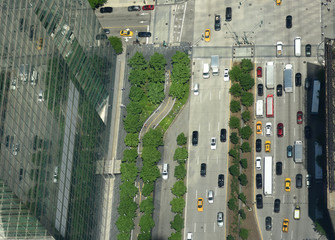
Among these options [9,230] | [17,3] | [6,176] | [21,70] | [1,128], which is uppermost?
[17,3]

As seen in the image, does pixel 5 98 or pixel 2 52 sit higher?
pixel 2 52

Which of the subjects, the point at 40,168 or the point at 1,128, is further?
the point at 40,168

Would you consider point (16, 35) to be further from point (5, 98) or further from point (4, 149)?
point (4, 149)

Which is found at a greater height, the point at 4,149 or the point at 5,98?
the point at 5,98

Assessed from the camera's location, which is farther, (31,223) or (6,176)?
(31,223)

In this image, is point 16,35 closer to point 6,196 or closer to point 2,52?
point 2,52

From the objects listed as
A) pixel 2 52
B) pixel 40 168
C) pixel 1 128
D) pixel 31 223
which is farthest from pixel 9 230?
pixel 2 52

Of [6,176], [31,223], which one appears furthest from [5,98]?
[31,223]

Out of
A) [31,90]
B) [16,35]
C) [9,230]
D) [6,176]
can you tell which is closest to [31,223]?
[9,230]

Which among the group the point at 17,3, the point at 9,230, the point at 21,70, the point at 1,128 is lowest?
the point at 9,230
